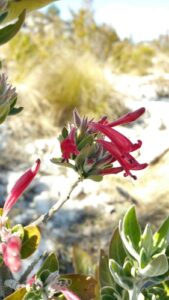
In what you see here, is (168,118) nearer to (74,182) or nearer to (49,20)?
(74,182)

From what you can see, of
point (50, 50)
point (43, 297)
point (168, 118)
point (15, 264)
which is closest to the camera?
point (15, 264)

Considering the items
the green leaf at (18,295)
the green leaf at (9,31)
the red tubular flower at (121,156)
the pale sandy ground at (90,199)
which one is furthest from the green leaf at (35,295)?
the pale sandy ground at (90,199)

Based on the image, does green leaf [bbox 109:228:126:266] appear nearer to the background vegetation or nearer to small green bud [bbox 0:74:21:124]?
small green bud [bbox 0:74:21:124]

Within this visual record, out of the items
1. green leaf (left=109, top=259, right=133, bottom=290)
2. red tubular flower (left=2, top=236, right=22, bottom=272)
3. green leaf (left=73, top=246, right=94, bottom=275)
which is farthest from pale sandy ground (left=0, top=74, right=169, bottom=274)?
red tubular flower (left=2, top=236, right=22, bottom=272)

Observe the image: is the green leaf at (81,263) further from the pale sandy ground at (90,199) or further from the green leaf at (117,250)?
the pale sandy ground at (90,199)

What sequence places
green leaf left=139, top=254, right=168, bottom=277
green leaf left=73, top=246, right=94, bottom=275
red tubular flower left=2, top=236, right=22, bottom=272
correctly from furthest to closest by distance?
green leaf left=73, top=246, right=94, bottom=275 → green leaf left=139, top=254, right=168, bottom=277 → red tubular flower left=2, top=236, right=22, bottom=272

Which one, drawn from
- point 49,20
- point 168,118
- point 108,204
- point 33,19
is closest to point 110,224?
point 108,204
